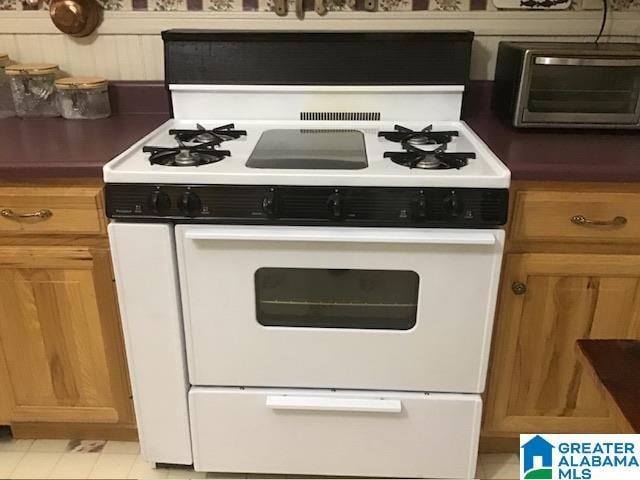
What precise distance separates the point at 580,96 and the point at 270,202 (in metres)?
0.94

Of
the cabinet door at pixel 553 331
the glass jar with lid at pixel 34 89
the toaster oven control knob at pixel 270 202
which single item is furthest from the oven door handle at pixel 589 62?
the glass jar with lid at pixel 34 89

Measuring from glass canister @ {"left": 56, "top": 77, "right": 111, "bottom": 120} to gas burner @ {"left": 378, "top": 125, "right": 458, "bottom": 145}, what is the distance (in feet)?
2.85

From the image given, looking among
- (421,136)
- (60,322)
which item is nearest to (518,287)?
(421,136)

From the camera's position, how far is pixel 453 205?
132 centimetres

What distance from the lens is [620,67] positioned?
1608 mm

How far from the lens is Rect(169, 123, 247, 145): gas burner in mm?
1619

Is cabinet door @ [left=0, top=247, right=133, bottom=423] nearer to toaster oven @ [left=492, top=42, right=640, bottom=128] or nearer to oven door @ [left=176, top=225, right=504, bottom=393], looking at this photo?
oven door @ [left=176, top=225, right=504, bottom=393]

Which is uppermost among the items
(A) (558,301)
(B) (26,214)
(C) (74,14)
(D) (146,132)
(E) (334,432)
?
(C) (74,14)

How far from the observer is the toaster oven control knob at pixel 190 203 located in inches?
53.0

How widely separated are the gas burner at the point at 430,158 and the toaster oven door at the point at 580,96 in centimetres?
33

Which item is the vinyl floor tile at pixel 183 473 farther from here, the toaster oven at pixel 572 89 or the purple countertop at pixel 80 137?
the toaster oven at pixel 572 89

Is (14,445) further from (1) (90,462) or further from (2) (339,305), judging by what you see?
(2) (339,305)

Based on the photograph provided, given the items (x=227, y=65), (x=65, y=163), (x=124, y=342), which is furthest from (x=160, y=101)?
(x=124, y=342)
